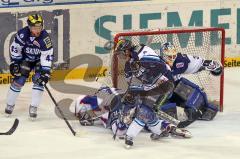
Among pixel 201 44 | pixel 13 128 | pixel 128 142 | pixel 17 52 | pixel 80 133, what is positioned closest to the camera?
pixel 128 142

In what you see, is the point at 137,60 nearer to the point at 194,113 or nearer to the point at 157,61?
the point at 157,61

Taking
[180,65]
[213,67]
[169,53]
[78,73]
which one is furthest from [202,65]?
[78,73]

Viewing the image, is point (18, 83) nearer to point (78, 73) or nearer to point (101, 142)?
point (101, 142)

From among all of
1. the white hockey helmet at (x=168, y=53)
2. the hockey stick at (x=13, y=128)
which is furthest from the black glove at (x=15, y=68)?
the white hockey helmet at (x=168, y=53)

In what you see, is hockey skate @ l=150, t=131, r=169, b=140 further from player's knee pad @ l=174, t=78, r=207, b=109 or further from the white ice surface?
player's knee pad @ l=174, t=78, r=207, b=109

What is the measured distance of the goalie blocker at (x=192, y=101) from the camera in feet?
31.1

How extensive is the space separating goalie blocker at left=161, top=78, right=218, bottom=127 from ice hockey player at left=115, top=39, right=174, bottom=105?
2.45 ft

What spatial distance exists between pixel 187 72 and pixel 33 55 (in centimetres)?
167

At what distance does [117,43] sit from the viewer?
8875 millimetres

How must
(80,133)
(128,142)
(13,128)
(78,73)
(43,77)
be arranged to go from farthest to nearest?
(78,73) → (43,77) → (13,128) → (80,133) → (128,142)

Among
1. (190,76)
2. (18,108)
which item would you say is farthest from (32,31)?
(190,76)

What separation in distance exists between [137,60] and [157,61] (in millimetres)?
196

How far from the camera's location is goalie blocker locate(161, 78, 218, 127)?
9.49 m

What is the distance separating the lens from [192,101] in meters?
9.52
